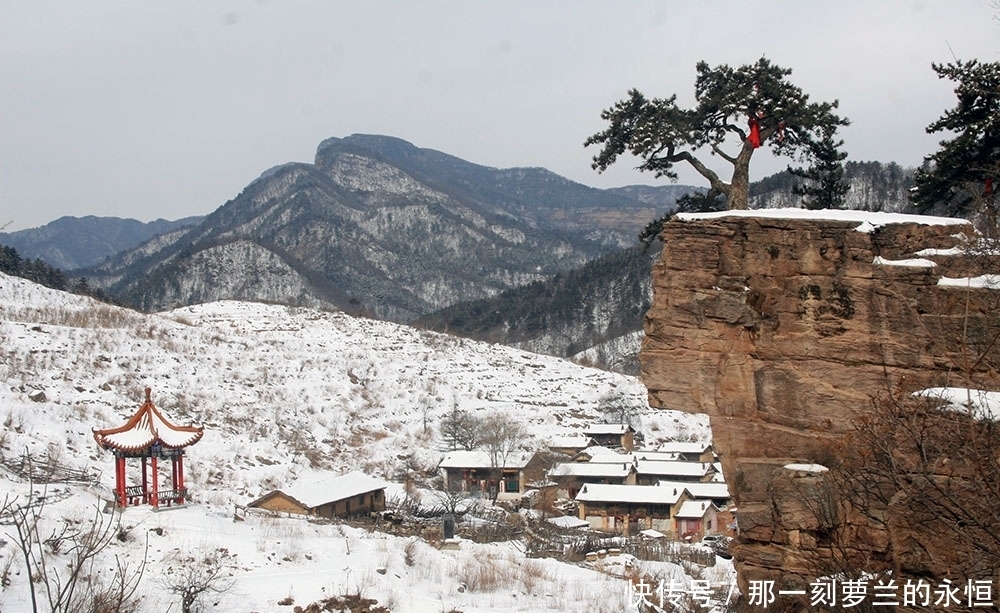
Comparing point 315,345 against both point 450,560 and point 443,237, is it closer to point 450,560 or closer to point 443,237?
point 450,560

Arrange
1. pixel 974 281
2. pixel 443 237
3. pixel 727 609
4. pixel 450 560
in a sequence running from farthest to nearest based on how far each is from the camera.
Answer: pixel 443 237 < pixel 450 560 < pixel 727 609 < pixel 974 281

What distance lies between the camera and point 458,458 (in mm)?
36812

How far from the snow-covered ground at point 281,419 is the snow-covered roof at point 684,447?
1.62m

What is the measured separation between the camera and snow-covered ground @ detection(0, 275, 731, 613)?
15820mm

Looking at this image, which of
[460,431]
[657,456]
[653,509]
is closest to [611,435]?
[657,456]

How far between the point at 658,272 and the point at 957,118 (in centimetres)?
858

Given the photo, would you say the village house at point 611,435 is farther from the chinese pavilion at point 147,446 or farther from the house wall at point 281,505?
the chinese pavilion at point 147,446

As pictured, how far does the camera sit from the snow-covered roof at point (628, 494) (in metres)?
33.8

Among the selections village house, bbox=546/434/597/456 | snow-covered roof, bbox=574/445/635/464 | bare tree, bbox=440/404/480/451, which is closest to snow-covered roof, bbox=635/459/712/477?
snow-covered roof, bbox=574/445/635/464

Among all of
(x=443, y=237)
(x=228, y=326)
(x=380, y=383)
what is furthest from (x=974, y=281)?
(x=443, y=237)

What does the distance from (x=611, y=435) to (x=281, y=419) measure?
18.9 metres

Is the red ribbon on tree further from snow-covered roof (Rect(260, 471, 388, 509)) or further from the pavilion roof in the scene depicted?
snow-covered roof (Rect(260, 471, 388, 509))

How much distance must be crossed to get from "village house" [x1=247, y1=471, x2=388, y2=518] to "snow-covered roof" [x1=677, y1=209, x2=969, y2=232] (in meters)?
16.5

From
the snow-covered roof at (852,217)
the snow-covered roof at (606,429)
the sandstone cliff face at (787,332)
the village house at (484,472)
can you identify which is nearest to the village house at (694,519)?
the village house at (484,472)
